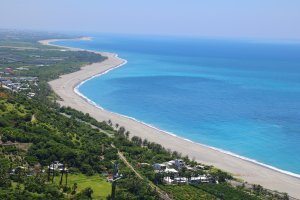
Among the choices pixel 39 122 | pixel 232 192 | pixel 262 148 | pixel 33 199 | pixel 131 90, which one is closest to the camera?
pixel 33 199

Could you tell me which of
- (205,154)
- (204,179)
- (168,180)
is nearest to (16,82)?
(205,154)

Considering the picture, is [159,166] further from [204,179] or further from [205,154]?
[205,154]

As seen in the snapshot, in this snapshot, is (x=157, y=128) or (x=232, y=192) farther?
(x=157, y=128)

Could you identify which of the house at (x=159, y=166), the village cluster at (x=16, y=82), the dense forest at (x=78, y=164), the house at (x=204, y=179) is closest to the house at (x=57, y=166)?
the dense forest at (x=78, y=164)

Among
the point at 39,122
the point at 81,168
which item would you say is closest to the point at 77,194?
the point at 81,168

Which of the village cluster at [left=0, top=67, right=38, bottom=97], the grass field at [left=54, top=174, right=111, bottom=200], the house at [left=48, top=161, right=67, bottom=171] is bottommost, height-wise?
the grass field at [left=54, top=174, right=111, bottom=200]

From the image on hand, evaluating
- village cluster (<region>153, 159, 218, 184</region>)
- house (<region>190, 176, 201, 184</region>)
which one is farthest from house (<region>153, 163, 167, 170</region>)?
house (<region>190, 176, 201, 184</region>)

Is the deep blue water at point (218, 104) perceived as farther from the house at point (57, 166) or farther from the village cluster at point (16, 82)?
the house at point (57, 166)

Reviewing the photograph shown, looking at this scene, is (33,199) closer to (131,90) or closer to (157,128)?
(157,128)

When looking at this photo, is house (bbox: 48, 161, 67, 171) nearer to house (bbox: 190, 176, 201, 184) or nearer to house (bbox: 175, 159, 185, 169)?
house (bbox: 175, 159, 185, 169)
